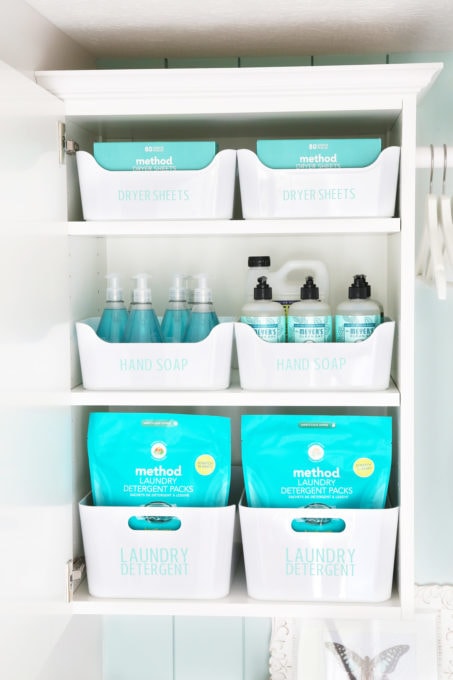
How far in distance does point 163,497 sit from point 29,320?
48 cm

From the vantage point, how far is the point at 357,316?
1465 mm

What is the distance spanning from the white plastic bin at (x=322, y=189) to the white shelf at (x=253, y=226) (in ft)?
0.06

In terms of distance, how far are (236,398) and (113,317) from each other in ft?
0.96

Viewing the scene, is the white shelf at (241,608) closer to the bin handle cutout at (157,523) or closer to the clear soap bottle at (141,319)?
the bin handle cutout at (157,523)

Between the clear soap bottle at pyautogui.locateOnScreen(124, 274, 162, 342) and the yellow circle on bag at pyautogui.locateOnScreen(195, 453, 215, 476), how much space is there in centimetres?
24

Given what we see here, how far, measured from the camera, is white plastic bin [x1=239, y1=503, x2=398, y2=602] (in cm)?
147

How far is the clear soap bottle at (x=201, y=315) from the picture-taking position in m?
1.53

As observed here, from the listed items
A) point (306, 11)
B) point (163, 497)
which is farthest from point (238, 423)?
point (306, 11)

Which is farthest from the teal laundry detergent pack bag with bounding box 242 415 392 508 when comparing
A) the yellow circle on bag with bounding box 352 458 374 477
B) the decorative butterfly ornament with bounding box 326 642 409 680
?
the decorative butterfly ornament with bounding box 326 642 409 680

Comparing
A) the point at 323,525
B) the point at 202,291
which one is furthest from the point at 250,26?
the point at 323,525

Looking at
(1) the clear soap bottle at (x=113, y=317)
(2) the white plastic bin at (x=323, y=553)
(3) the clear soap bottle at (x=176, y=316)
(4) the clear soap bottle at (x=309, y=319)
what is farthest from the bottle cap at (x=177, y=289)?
(2) the white plastic bin at (x=323, y=553)

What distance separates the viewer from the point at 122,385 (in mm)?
1504

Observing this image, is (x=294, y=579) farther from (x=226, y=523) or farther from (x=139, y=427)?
(x=139, y=427)

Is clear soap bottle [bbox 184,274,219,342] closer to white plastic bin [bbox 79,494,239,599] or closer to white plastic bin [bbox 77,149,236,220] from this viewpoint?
white plastic bin [bbox 77,149,236,220]
